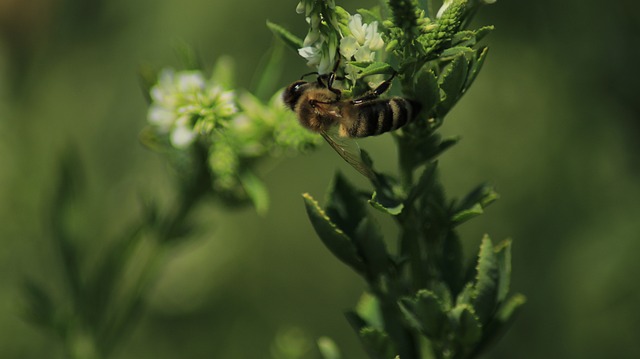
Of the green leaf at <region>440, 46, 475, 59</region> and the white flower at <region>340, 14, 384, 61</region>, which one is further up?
the green leaf at <region>440, 46, 475, 59</region>

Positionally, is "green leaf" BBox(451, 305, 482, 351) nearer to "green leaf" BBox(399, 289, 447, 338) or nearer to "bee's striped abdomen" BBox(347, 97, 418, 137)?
"green leaf" BBox(399, 289, 447, 338)

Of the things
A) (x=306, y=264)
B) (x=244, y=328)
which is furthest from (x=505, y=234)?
(x=244, y=328)

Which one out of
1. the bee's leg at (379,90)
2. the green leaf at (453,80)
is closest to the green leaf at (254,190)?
A: the bee's leg at (379,90)

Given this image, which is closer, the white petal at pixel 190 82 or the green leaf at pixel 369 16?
the green leaf at pixel 369 16

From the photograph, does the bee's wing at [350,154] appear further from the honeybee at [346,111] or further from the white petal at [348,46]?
the white petal at [348,46]

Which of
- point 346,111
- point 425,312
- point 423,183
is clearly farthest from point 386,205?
point 346,111

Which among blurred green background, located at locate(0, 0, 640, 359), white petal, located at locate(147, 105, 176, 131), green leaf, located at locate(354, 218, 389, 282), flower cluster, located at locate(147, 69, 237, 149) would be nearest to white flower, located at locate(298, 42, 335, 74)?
green leaf, located at locate(354, 218, 389, 282)

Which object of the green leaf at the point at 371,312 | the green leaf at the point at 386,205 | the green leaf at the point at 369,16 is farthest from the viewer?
the green leaf at the point at 371,312
